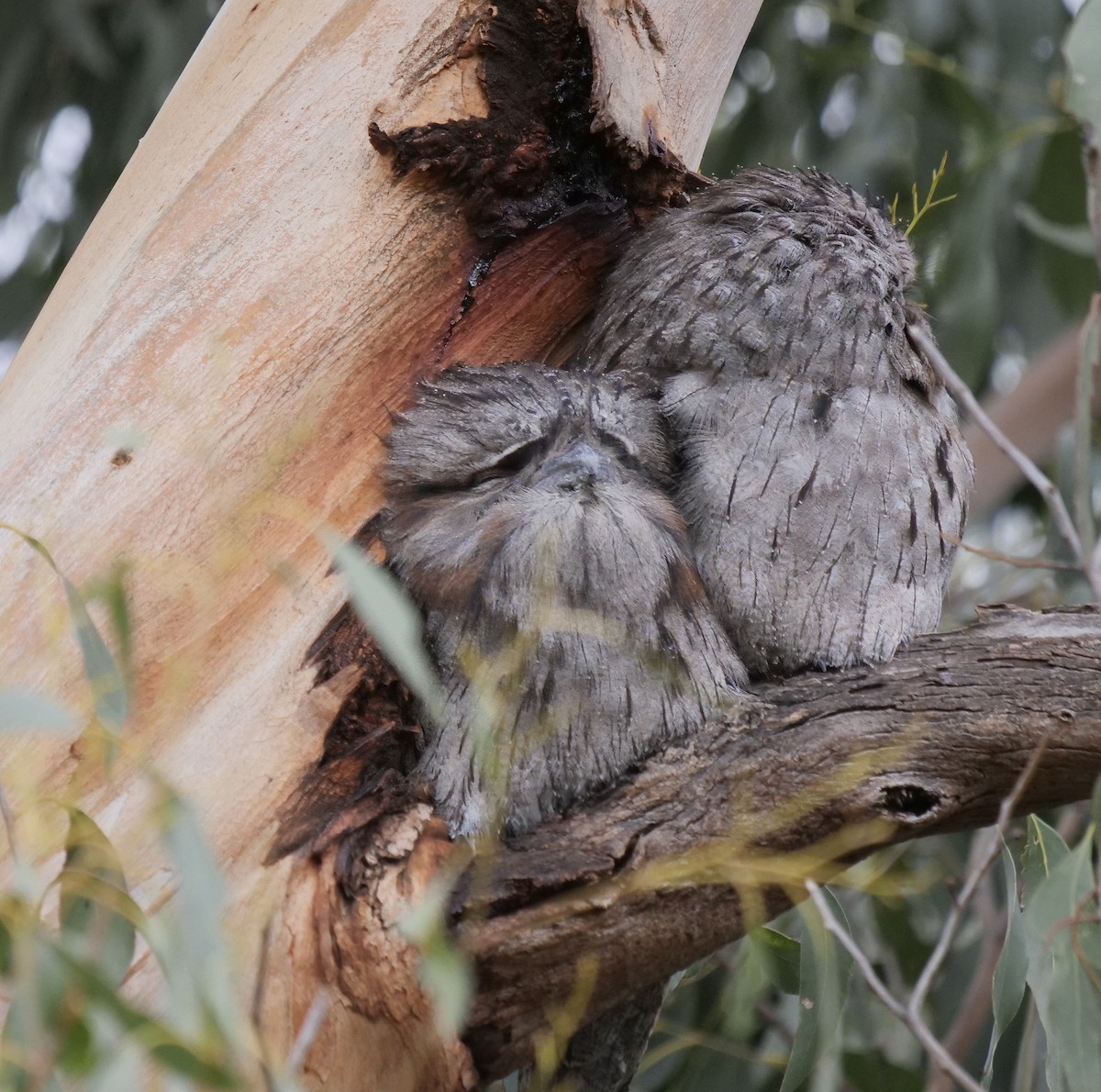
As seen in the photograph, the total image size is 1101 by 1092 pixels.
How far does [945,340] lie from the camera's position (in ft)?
11.4

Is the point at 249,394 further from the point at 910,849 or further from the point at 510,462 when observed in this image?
the point at 910,849

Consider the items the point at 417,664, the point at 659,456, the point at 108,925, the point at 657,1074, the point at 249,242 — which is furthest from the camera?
the point at 657,1074

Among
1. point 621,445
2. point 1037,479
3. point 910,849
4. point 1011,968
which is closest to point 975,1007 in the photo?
point 910,849

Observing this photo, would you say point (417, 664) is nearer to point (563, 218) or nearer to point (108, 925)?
point (108, 925)

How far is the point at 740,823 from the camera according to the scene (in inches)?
69.7

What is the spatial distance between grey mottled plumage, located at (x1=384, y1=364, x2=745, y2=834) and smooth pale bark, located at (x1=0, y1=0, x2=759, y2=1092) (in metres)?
0.12

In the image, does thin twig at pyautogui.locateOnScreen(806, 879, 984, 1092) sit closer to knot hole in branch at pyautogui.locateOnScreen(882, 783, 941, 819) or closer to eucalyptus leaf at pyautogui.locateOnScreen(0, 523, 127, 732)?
knot hole in branch at pyautogui.locateOnScreen(882, 783, 941, 819)

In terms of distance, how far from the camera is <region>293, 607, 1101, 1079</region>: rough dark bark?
1722 millimetres

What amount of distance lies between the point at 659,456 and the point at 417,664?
102 cm

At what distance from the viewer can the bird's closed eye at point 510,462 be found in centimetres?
211

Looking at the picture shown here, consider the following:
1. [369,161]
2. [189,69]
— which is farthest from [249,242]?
[189,69]

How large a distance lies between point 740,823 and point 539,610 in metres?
0.42

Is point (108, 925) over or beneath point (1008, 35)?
over

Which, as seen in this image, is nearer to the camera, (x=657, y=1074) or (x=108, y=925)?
(x=108, y=925)
